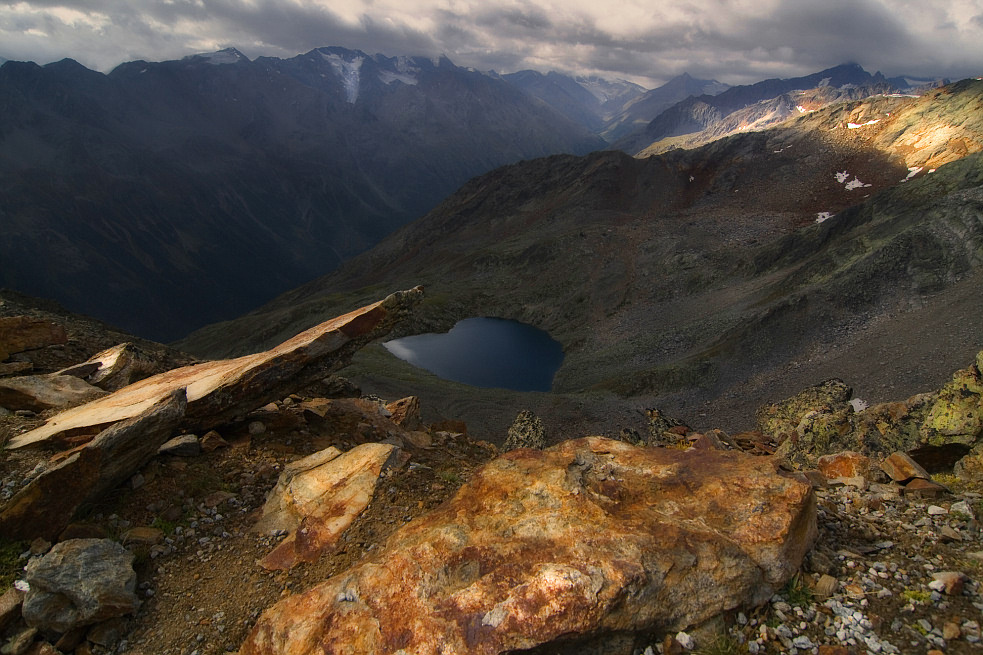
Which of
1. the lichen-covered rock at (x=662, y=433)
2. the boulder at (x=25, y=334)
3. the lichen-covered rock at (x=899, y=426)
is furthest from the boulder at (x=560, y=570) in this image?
the lichen-covered rock at (x=662, y=433)

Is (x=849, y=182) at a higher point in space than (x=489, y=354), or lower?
higher

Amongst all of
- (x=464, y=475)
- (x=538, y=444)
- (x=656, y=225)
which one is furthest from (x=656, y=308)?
(x=464, y=475)

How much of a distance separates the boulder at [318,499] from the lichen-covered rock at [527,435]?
84.4ft

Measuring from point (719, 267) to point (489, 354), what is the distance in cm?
4298

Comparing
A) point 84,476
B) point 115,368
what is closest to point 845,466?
point 84,476

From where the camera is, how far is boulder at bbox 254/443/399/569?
9.91 metres

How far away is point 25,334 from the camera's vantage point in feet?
63.3

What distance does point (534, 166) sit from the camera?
17450cm

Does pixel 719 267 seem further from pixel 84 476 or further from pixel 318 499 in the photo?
pixel 84 476

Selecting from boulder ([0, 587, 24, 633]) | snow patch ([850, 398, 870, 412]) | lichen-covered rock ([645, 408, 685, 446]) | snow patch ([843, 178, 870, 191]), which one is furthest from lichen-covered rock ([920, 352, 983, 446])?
snow patch ([843, 178, 870, 191])

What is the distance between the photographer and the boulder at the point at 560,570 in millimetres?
6848

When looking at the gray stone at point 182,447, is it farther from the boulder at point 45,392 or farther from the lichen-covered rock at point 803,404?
the lichen-covered rock at point 803,404

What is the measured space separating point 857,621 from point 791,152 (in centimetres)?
14041

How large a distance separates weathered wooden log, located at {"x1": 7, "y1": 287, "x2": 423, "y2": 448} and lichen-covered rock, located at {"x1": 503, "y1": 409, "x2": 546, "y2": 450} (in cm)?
2294
